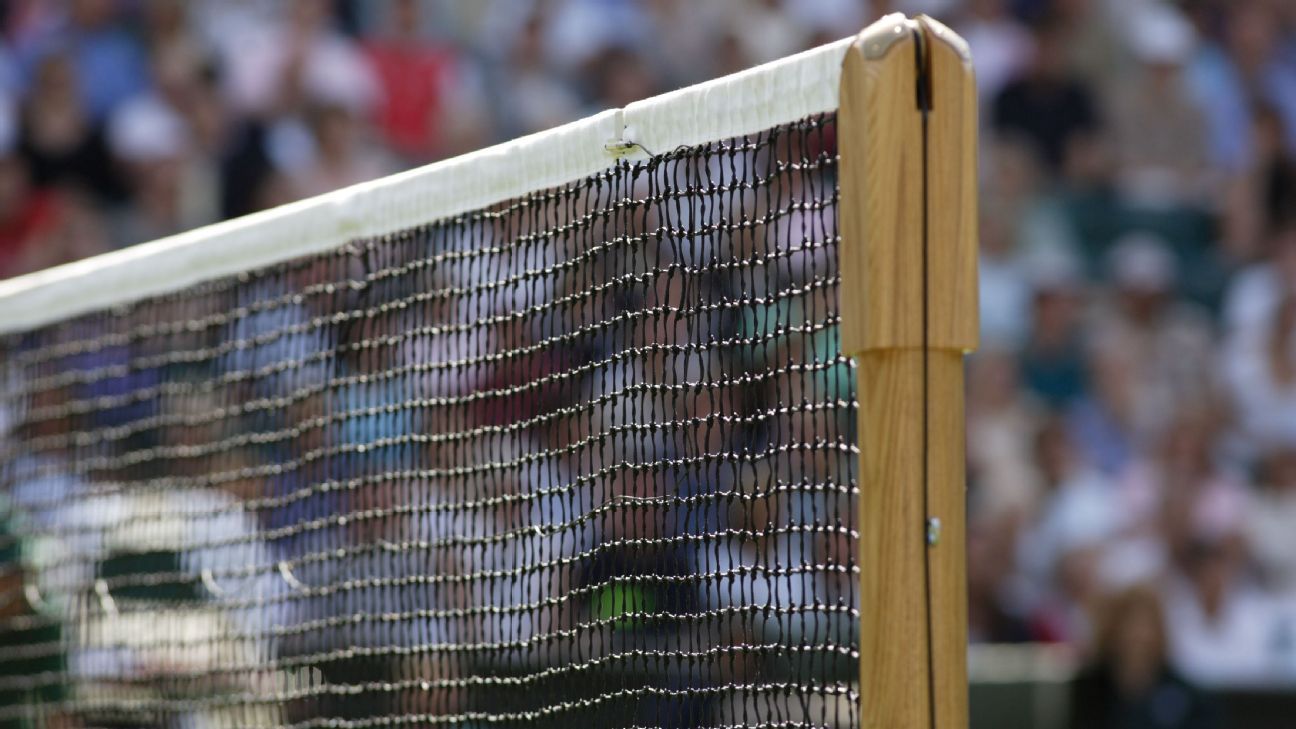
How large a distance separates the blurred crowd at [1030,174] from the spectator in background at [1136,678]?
14cm

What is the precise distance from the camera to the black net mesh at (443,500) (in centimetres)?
286

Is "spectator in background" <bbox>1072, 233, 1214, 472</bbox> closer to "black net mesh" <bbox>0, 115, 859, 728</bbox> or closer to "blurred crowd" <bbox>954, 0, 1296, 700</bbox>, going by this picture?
"blurred crowd" <bbox>954, 0, 1296, 700</bbox>

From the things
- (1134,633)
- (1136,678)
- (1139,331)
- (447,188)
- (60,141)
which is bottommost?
(1136,678)

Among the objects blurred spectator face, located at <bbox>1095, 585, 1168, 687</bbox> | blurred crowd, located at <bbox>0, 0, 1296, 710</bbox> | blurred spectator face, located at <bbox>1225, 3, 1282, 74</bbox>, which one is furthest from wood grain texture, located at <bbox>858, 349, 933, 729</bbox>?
blurred spectator face, located at <bbox>1225, 3, 1282, 74</bbox>

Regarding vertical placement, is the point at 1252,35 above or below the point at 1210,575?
above

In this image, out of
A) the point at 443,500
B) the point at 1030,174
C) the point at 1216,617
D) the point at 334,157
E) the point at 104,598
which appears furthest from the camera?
the point at 1030,174

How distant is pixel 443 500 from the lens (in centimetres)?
495

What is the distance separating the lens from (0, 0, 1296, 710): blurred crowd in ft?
26.6

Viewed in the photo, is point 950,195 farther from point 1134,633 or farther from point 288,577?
point 1134,633

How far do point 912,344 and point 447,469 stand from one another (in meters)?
1.69

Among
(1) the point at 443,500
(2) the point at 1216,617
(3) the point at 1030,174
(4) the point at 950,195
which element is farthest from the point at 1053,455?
(4) the point at 950,195

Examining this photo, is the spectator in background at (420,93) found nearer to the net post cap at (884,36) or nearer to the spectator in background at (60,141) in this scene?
the spectator in background at (60,141)

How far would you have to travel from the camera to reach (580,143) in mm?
3025

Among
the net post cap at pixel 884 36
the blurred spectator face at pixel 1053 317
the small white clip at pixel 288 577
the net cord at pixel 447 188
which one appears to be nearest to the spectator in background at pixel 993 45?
the blurred spectator face at pixel 1053 317
